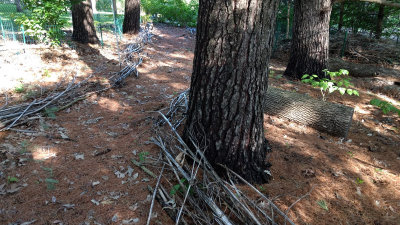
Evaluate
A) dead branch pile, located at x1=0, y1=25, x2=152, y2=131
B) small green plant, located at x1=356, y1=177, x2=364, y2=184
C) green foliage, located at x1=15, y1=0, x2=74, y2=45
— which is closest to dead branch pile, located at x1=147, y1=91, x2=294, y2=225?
small green plant, located at x1=356, y1=177, x2=364, y2=184

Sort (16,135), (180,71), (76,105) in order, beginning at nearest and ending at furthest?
(16,135), (76,105), (180,71)

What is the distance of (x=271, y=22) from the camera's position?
7.88ft

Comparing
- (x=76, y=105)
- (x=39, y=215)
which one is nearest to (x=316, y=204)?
(x=39, y=215)

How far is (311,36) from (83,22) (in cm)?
763

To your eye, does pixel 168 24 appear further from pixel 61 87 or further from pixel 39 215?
pixel 39 215

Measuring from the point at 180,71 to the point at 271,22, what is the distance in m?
5.38

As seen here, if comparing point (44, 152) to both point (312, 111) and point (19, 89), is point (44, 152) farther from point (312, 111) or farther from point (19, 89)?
point (312, 111)

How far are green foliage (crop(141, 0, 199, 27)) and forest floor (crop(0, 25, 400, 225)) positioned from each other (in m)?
14.8

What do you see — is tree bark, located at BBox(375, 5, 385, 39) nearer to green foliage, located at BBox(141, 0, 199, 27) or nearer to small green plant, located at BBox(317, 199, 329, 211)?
small green plant, located at BBox(317, 199, 329, 211)

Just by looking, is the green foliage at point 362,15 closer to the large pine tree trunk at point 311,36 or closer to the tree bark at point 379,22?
the tree bark at point 379,22

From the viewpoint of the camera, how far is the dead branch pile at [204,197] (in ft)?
7.19

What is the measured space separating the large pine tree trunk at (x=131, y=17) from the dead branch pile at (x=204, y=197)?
1057 cm

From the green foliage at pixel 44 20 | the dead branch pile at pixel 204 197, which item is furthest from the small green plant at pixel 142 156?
the green foliage at pixel 44 20

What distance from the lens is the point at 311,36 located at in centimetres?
623
